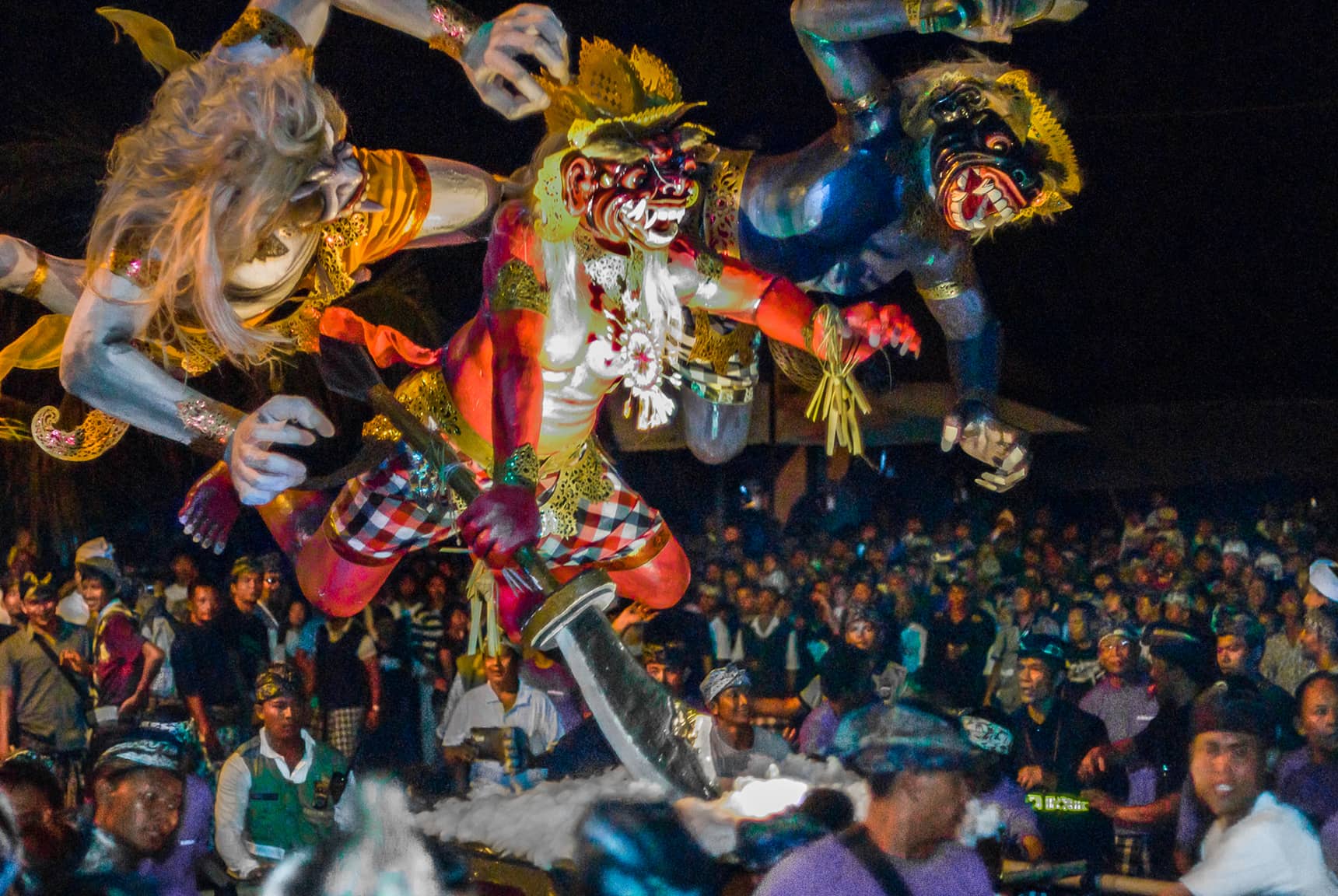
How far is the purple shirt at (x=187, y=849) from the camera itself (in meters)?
2.32

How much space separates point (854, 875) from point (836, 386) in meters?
0.94

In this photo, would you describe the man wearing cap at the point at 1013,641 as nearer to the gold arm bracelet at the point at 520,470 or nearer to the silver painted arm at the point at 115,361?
the gold arm bracelet at the point at 520,470

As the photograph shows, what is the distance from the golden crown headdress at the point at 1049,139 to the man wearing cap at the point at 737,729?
116 centimetres

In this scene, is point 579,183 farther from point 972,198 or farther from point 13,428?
point 13,428

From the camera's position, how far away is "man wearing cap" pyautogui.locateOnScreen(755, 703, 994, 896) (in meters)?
1.63

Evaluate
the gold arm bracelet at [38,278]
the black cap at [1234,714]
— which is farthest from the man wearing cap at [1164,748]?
the gold arm bracelet at [38,278]

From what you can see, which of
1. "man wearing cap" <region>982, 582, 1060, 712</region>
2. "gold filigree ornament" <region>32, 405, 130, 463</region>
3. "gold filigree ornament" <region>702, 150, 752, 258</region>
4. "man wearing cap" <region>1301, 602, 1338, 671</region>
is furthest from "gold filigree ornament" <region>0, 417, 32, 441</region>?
"man wearing cap" <region>1301, 602, 1338, 671</region>

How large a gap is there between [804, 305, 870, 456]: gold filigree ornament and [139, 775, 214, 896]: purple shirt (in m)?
1.28

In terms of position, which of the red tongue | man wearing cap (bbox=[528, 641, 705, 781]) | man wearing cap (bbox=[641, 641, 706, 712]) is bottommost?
man wearing cap (bbox=[528, 641, 705, 781])

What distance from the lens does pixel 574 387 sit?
2.31 m

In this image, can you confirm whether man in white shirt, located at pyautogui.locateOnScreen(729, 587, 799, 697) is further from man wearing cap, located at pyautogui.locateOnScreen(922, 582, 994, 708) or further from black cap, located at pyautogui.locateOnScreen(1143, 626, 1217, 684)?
black cap, located at pyautogui.locateOnScreen(1143, 626, 1217, 684)

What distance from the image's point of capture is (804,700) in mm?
4098

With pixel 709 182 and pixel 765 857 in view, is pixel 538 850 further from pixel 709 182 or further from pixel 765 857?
pixel 709 182

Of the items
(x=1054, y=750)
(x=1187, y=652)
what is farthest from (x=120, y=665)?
(x=1187, y=652)
